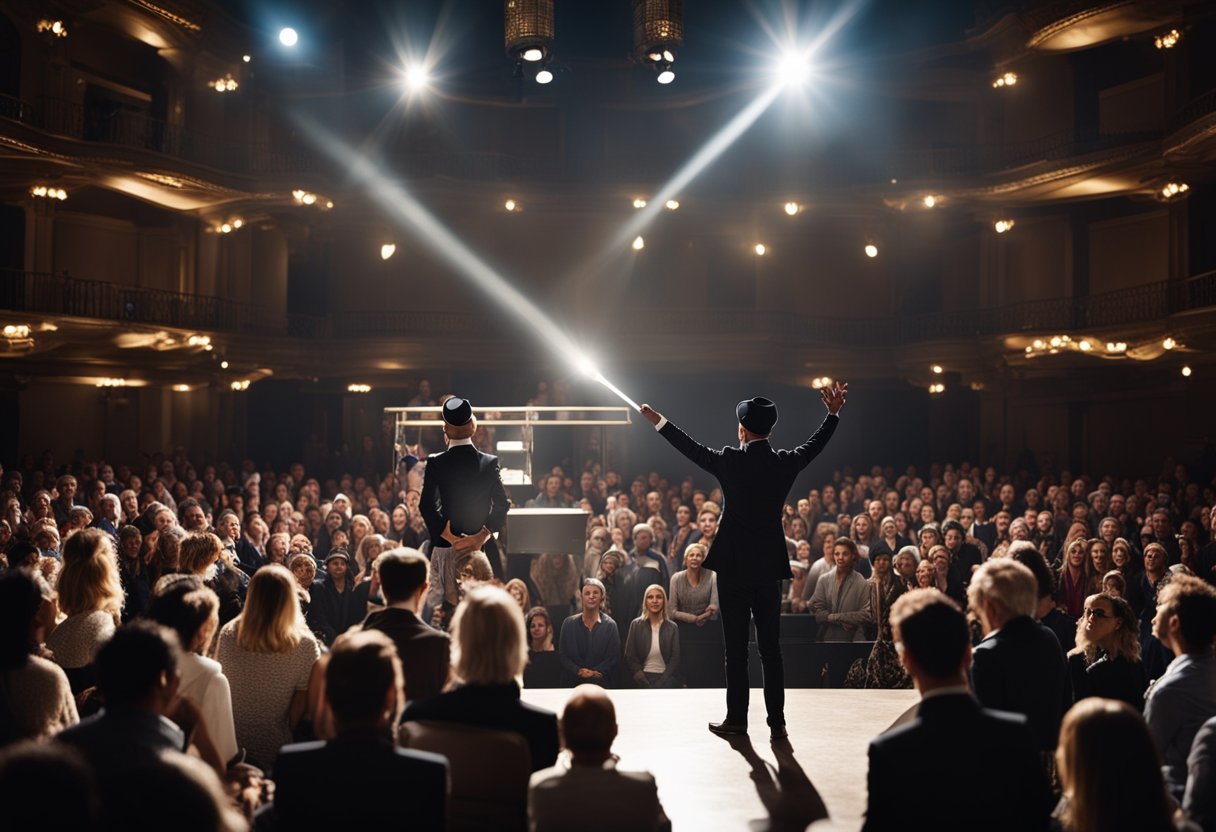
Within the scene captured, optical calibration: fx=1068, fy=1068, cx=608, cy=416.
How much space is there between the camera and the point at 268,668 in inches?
160

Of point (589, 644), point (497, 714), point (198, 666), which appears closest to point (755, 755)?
point (497, 714)

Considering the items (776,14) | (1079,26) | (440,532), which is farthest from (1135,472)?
(440,532)

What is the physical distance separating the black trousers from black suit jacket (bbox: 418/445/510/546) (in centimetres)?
151

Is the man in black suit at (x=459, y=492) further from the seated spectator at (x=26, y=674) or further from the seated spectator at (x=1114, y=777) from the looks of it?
the seated spectator at (x=1114, y=777)

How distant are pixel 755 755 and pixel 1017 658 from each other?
1326mm

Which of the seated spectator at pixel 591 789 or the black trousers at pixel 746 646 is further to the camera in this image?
the black trousers at pixel 746 646

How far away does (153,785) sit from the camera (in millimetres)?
2014

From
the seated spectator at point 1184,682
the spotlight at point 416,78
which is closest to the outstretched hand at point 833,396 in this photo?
the seated spectator at point 1184,682

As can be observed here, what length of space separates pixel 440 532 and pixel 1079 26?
56.8 ft

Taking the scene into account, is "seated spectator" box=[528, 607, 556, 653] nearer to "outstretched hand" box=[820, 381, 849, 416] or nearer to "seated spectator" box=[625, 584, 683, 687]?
"seated spectator" box=[625, 584, 683, 687]

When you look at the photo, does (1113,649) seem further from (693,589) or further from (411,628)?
(693,589)

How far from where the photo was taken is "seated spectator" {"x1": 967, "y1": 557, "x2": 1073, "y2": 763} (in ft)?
12.0

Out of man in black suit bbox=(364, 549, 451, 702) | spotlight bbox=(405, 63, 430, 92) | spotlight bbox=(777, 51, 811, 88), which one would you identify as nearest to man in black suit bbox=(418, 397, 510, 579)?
man in black suit bbox=(364, 549, 451, 702)

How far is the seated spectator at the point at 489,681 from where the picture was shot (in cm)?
316
